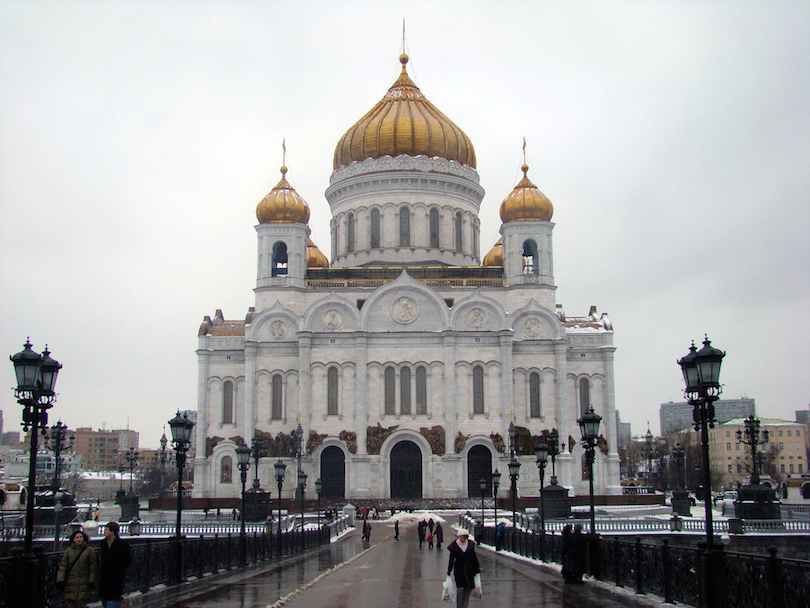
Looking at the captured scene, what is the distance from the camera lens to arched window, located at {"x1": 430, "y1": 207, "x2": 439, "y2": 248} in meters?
57.8

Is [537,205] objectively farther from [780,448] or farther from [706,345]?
[780,448]

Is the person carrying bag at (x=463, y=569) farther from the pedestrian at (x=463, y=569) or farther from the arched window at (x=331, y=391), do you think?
the arched window at (x=331, y=391)

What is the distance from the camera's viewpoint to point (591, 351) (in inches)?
2128

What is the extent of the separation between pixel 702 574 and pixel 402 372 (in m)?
41.4

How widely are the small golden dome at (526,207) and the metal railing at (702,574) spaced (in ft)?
127

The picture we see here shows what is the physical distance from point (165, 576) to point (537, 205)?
42.3m

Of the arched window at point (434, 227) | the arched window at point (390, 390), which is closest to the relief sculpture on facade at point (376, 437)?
the arched window at point (390, 390)

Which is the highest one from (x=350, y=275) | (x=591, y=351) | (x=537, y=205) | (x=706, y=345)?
(x=537, y=205)

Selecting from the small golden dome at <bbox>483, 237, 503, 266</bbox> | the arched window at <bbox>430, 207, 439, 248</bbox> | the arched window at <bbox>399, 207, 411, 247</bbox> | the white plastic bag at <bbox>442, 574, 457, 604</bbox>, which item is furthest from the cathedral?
the white plastic bag at <bbox>442, 574, 457, 604</bbox>

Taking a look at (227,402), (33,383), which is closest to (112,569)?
(33,383)

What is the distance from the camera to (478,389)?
52188 mm

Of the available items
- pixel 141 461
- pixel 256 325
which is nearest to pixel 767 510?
pixel 256 325

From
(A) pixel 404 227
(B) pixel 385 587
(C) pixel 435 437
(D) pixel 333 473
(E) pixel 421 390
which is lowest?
(B) pixel 385 587

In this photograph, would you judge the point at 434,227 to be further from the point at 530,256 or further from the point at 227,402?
the point at 227,402
